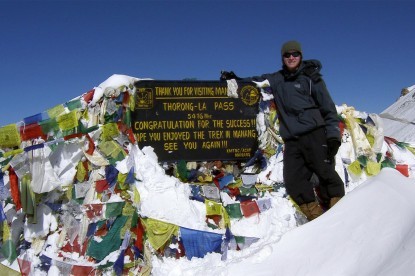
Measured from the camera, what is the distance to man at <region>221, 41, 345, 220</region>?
487 cm

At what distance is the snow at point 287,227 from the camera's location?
132 inches

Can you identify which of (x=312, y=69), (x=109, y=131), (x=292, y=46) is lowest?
(x=109, y=131)

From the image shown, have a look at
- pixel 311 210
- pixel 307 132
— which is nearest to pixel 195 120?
pixel 307 132

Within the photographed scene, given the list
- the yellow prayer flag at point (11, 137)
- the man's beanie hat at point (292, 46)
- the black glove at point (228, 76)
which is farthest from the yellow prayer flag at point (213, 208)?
the yellow prayer flag at point (11, 137)

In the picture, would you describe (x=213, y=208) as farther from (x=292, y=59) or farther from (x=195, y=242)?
(x=292, y=59)

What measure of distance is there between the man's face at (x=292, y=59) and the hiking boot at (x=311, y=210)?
5.03ft

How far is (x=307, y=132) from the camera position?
4.88 m

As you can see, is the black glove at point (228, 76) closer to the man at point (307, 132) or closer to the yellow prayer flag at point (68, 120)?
the man at point (307, 132)

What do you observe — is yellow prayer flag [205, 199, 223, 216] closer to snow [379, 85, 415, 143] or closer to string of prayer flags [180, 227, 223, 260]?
string of prayer flags [180, 227, 223, 260]

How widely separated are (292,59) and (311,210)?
1702mm

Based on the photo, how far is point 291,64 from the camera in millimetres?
4926

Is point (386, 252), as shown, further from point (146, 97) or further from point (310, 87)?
point (146, 97)

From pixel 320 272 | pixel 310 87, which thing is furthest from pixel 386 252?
pixel 310 87

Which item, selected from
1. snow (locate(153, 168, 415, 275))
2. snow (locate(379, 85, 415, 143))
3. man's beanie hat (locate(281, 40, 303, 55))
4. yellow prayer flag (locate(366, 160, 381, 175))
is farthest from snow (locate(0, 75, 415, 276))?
snow (locate(379, 85, 415, 143))
